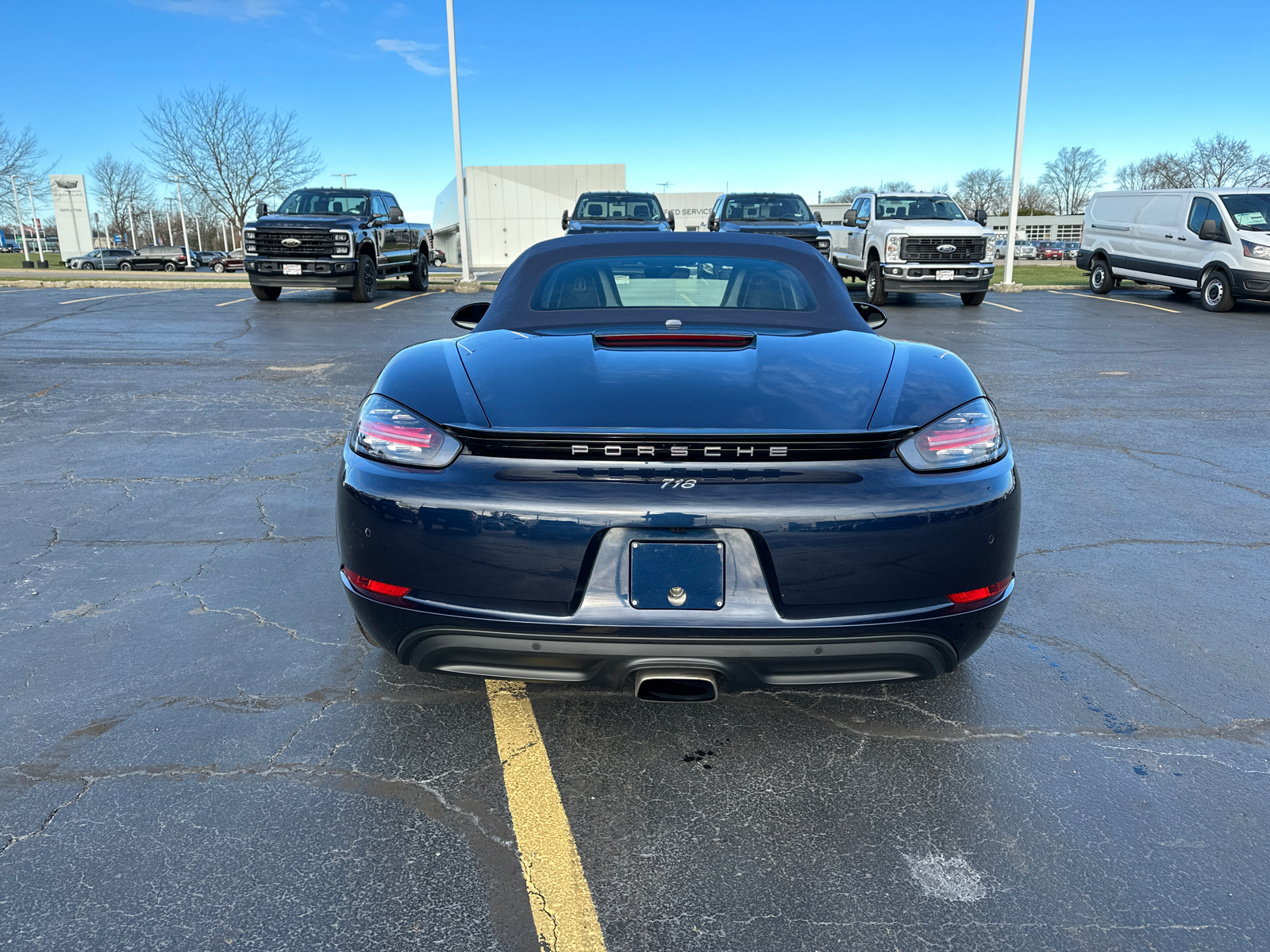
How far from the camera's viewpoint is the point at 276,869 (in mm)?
2158

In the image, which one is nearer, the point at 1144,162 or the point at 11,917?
the point at 11,917

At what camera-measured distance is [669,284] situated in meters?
4.10

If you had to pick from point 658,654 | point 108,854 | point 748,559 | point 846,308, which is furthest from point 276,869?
point 846,308

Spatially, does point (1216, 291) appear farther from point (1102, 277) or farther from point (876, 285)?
point (876, 285)

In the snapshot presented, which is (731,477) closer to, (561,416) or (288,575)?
(561,416)

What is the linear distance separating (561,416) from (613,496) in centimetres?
27

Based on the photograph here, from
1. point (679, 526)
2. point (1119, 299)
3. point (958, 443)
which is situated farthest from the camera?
point (1119, 299)

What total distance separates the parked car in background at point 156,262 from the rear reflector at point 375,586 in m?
64.3

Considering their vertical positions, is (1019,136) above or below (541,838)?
above

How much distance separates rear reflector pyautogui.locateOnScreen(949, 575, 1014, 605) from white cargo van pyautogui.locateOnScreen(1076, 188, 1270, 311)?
16.8m

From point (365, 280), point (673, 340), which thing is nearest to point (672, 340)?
point (673, 340)

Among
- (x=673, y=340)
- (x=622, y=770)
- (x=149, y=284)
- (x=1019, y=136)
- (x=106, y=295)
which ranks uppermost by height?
(x=1019, y=136)

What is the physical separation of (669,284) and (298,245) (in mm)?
14402

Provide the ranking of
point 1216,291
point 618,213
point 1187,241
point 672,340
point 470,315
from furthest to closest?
1. point 618,213
2. point 1187,241
3. point 1216,291
4. point 470,315
5. point 672,340
